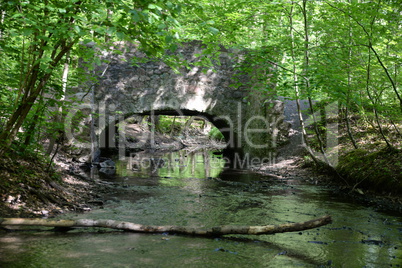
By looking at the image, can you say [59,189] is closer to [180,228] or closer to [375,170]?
[180,228]

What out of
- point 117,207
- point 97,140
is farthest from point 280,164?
point 117,207

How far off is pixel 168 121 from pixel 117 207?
18.5 meters

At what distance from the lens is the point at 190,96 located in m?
11.2

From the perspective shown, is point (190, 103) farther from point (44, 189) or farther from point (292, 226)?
point (292, 226)

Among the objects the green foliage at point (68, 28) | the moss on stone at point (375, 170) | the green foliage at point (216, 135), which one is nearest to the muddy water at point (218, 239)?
the moss on stone at point (375, 170)

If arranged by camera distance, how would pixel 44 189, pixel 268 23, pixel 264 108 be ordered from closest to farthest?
1. pixel 44 189
2. pixel 268 23
3. pixel 264 108

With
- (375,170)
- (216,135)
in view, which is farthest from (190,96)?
(216,135)

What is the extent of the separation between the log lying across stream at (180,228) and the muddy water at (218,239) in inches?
3.4

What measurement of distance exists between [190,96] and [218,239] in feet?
27.0

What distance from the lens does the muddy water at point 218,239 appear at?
2824 millimetres

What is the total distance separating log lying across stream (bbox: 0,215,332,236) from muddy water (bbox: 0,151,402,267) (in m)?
0.09

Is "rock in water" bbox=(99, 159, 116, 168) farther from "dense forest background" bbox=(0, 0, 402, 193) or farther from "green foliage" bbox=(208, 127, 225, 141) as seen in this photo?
"green foliage" bbox=(208, 127, 225, 141)

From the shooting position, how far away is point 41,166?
535 centimetres

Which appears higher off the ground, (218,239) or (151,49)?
(151,49)
